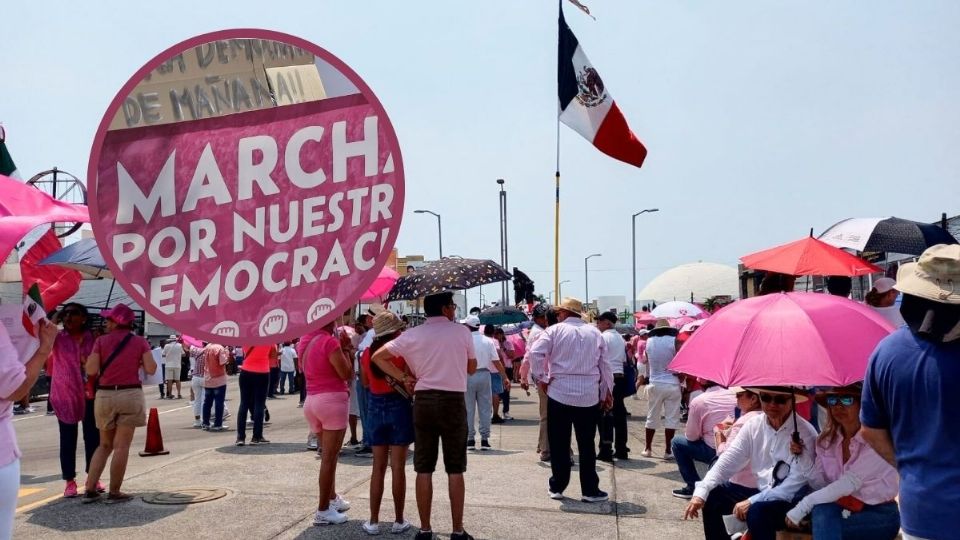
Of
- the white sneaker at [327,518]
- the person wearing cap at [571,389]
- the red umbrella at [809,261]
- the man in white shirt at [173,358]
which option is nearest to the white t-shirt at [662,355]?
the person wearing cap at [571,389]

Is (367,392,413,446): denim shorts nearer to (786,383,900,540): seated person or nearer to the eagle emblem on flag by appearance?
(786,383,900,540): seated person

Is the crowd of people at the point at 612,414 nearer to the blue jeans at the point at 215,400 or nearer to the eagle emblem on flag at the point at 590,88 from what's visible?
the blue jeans at the point at 215,400

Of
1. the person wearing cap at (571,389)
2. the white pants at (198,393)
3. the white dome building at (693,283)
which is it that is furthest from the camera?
the white dome building at (693,283)

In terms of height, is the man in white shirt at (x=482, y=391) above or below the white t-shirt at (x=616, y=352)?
→ below

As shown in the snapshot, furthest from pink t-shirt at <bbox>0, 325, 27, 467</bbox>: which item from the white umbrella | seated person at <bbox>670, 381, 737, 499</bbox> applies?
the white umbrella

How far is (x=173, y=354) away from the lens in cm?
2236

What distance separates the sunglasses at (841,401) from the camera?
4227 millimetres

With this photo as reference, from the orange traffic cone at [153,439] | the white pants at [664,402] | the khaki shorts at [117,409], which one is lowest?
the orange traffic cone at [153,439]

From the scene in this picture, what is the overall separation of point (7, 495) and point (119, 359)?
3725 mm

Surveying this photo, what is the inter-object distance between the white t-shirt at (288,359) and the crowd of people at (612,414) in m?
11.0

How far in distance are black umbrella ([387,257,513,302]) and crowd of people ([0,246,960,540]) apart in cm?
19

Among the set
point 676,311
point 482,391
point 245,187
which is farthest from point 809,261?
point 676,311

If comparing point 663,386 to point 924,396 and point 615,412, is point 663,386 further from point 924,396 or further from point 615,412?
point 924,396

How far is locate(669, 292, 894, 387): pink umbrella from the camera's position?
4.05 meters
